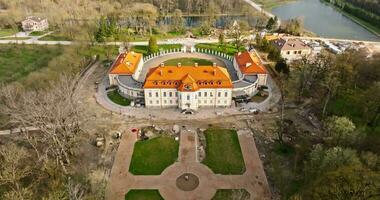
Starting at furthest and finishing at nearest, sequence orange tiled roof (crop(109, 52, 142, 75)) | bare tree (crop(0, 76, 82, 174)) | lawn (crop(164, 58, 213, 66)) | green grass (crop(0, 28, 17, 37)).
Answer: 1. green grass (crop(0, 28, 17, 37))
2. lawn (crop(164, 58, 213, 66))
3. orange tiled roof (crop(109, 52, 142, 75))
4. bare tree (crop(0, 76, 82, 174))

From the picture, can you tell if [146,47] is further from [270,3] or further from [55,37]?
[270,3]

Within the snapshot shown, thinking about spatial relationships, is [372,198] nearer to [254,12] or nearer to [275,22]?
[275,22]

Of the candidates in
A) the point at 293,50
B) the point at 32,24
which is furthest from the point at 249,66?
the point at 32,24

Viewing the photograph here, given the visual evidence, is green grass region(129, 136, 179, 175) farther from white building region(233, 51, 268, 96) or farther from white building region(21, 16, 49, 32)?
white building region(21, 16, 49, 32)

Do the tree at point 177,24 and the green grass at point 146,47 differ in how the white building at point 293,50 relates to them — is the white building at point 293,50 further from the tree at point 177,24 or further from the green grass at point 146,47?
the tree at point 177,24

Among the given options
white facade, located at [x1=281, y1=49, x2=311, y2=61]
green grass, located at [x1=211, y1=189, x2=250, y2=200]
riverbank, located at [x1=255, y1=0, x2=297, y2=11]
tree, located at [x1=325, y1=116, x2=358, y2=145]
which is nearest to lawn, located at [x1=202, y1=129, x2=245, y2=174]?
green grass, located at [x1=211, y1=189, x2=250, y2=200]
